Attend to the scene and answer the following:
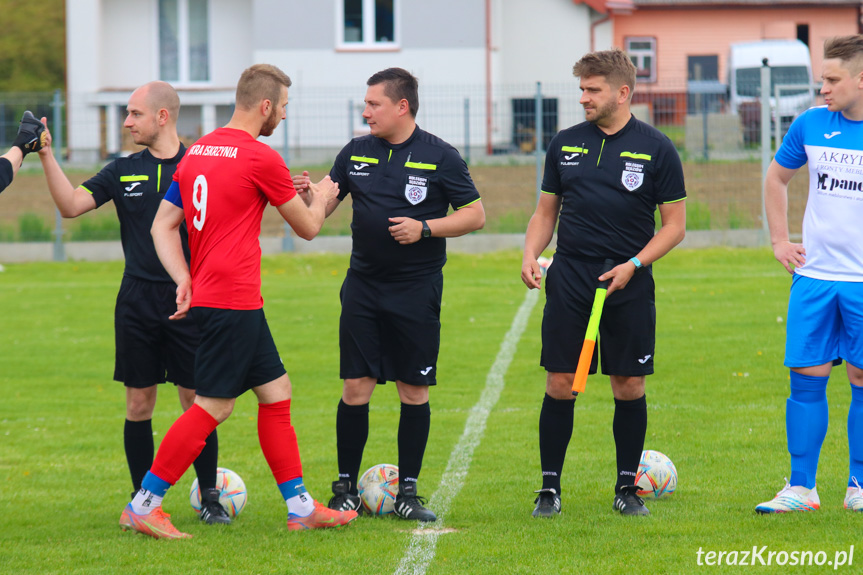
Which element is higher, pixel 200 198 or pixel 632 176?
pixel 632 176

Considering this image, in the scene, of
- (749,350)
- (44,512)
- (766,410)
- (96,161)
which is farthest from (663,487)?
(96,161)

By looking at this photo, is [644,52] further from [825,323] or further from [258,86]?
[258,86]

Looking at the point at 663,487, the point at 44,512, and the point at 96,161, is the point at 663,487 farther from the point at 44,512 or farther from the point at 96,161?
the point at 96,161

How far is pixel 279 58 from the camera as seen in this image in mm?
27750

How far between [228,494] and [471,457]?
73.6 inches

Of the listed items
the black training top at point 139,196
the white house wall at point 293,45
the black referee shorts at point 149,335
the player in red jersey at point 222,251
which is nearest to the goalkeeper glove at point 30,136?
the black training top at point 139,196

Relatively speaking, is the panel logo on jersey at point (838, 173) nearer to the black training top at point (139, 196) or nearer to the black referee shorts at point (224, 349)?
the black referee shorts at point (224, 349)

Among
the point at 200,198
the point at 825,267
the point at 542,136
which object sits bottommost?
the point at 825,267

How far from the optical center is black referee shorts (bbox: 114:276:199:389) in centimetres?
552

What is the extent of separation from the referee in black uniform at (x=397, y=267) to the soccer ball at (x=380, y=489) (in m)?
0.06

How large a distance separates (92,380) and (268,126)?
18.4 feet

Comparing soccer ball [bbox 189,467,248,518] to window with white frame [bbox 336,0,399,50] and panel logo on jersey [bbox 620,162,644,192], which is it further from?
window with white frame [bbox 336,0,399,50]

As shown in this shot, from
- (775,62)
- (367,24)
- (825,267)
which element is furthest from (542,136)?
(775,62)

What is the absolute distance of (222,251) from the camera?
4.97 metres
